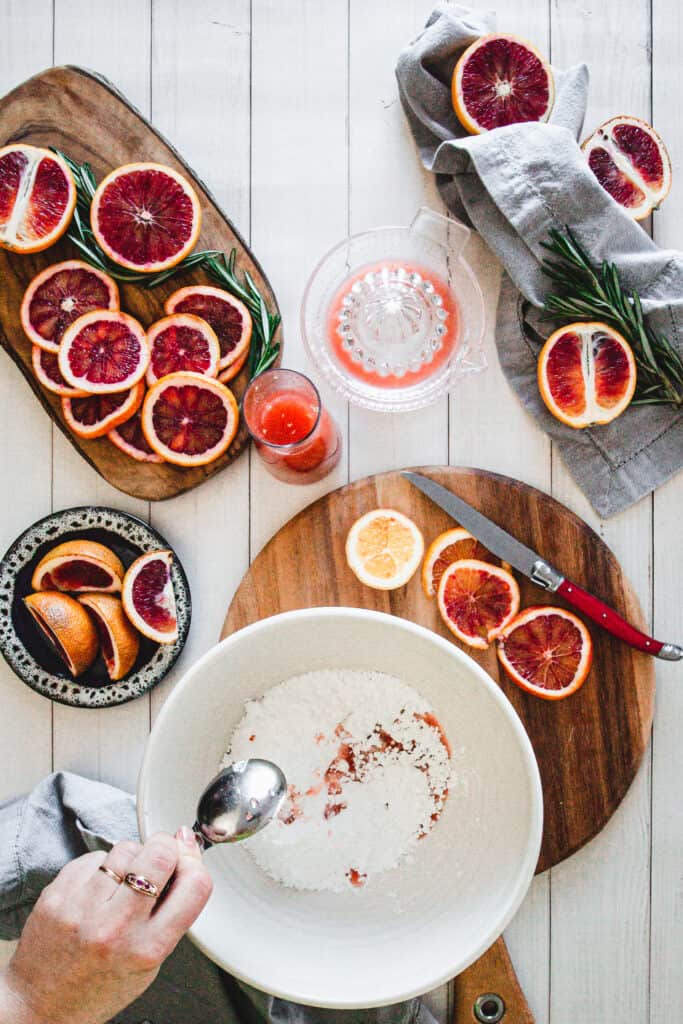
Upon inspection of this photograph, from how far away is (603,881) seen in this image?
1533 mm

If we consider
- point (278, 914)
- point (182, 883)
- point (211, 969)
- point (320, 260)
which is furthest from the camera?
point (320, 260)

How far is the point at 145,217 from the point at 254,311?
0.79 ft

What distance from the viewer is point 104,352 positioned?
4.95 ft

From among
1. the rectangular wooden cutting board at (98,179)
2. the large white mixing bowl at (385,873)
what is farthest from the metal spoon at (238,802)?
the rectangular wooden cutting board at (98,179)

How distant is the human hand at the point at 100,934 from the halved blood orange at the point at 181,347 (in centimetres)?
77

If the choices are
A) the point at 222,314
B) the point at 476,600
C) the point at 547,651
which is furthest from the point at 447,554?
the point at 222,314

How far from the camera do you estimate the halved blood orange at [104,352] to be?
4.90 feet

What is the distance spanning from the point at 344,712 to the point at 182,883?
0.39 m

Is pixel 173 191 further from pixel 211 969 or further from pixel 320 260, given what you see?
pixel 211 969

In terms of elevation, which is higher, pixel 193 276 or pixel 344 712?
pixel 193 276

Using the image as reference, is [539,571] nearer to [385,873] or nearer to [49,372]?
[385,873]

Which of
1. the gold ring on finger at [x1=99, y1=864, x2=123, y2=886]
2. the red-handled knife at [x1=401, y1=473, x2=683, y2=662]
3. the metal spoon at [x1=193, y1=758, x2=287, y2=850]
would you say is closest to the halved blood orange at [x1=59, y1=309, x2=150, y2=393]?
the red-handled knife at [x1=401, y1=473, x2=683, y2=662]

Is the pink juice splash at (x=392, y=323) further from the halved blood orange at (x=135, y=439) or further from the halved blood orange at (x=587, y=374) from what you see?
the halved blood orange at (x=135, y=439)

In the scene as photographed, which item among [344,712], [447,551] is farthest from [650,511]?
[344,712]
